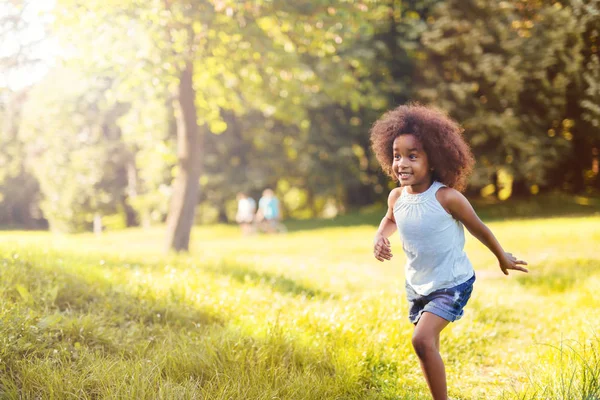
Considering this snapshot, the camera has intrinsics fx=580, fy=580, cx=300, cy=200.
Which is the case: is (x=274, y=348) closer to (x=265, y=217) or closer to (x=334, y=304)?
(x=334, y=304)

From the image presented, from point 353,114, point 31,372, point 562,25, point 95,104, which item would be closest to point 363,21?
point 562,25

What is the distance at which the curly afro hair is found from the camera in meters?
3.78

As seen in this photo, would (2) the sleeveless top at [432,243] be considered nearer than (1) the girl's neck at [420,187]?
Yes

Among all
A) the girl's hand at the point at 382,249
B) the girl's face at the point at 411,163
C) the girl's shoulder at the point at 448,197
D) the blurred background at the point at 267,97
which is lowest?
the girl's hand at the point at 382,249

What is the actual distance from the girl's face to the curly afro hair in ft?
0.16

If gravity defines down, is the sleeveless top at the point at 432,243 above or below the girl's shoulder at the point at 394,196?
below

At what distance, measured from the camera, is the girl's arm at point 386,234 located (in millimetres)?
3854

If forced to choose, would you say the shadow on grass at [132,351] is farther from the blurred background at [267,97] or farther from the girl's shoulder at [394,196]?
the blurred background at [267,97]

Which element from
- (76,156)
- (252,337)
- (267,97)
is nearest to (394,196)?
(252,337)

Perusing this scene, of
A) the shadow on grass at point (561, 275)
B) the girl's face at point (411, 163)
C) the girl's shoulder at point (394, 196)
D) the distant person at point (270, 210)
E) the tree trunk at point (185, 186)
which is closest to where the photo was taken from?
the girl's face at point (411, 163)

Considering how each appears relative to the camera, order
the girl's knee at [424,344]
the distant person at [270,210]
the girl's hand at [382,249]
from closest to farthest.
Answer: the girl's knee at [424,344]
the girl's hand at [382,249]
the distant person at [270,210]

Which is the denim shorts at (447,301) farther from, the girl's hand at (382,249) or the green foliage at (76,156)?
the green foliage at (76,156)

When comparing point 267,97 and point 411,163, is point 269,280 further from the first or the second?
point 267,97

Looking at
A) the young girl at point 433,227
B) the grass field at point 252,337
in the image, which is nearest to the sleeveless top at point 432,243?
the young girl at point 433,227
